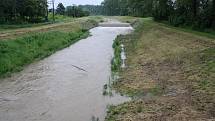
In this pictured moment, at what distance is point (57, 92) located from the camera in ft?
61.8

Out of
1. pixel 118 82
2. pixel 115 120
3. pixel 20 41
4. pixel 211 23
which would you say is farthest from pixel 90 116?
pixel 211 23

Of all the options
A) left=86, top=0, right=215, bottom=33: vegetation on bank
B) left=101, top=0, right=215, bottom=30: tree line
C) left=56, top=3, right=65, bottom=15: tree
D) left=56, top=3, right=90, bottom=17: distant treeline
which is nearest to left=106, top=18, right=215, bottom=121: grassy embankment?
left=86, top=0, right=215, bottom=33: vegetation on bank

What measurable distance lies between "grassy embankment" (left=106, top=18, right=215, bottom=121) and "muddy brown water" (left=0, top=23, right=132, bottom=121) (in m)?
1.09

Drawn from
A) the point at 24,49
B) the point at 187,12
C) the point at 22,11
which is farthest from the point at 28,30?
the point at 22,11

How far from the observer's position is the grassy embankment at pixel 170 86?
1400 centimetres

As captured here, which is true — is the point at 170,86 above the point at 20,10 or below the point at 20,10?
below

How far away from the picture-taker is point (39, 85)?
810 inches

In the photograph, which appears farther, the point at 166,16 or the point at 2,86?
the point at 166,16

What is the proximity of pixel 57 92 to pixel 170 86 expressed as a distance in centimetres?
523

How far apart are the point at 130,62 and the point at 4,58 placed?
825 centimetres

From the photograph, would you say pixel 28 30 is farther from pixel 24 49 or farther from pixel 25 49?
pixel 24 49

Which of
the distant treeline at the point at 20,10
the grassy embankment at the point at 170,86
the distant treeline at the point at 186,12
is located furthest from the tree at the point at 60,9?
the grassy embankment at the point at 170,86

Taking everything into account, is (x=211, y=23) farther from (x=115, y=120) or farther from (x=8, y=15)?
(x=8, y=15)

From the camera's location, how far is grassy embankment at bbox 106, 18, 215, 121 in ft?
45.9
